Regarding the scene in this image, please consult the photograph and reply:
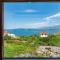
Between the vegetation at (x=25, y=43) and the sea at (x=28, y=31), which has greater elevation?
the sea at (x=28, y=31)

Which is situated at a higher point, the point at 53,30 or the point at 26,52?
the point at 53,30

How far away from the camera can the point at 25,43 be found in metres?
2.48

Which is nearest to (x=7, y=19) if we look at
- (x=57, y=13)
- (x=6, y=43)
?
(x=6, y=43)

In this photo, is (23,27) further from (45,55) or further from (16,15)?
(45,55)

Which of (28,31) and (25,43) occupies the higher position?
(28,31)

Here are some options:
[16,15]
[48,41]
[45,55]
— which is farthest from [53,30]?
[16,15]

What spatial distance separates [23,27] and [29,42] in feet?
0.66

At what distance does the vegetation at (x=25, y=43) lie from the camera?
2473 mm

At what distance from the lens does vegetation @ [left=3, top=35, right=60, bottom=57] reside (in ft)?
8.11

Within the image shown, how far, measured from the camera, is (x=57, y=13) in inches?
98.7

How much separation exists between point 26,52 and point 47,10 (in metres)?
0.59

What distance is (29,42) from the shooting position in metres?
2.48

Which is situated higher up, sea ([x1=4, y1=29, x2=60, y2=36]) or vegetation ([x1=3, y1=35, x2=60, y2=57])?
sea ([x1=4, y1=29, x2=60, y2=36])

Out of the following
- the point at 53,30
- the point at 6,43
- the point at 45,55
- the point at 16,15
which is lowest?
the point at 45,55
